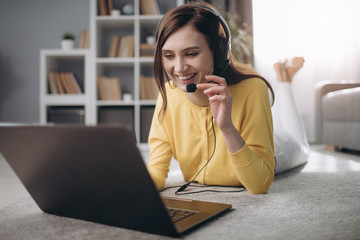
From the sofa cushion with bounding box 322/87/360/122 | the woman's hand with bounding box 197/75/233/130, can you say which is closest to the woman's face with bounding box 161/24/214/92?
the woman's hand with bounding box 197/75/233/130

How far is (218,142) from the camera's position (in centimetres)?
108

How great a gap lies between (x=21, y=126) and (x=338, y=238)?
62 cm

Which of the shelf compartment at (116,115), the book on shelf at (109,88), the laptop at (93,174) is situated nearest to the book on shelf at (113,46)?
the book on shelf at (109,88)

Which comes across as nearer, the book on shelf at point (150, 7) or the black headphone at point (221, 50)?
the black headphone at point (221, 50)

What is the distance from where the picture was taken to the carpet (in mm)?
663

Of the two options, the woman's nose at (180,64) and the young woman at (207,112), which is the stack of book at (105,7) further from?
the woman's nose at (180,64)

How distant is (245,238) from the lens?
2.12 ft

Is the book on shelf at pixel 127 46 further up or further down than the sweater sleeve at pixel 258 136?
further up

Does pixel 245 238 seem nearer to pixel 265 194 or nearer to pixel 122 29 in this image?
pixel 265 194

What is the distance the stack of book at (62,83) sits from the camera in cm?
291

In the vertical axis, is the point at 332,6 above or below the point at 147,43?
above

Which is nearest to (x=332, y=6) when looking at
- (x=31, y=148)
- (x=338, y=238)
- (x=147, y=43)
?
(x=147, y=43)

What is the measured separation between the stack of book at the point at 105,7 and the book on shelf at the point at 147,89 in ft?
2.10

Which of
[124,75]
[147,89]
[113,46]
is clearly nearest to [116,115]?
[147,89]
